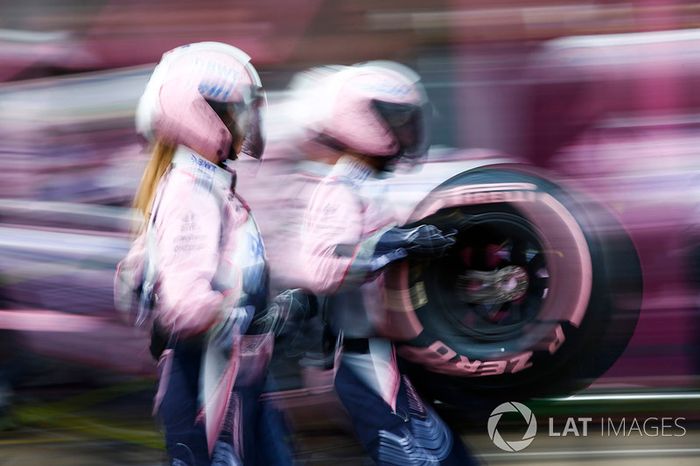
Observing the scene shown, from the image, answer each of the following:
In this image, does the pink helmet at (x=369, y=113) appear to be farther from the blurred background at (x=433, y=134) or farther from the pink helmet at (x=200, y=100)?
the blurred background at (x=433, y=134)

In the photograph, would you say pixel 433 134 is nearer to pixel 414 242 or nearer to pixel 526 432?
pixel 414 242

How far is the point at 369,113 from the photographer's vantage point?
280 centimetres

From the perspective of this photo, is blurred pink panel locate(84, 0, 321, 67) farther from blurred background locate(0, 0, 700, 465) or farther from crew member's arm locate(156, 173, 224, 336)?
crew member's arm locate(156, 173, 224, 336)

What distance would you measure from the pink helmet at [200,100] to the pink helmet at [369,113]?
0.77 ft

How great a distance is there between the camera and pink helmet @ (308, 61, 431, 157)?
2.80m

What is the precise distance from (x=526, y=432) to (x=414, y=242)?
1.32 metres

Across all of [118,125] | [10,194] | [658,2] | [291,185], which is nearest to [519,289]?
[291,185]

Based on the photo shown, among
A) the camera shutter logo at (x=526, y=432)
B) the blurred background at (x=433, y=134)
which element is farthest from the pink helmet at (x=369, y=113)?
the camera shutter logo at (x=526, y=432)

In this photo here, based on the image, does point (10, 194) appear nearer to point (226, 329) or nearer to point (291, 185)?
point (291, 185)

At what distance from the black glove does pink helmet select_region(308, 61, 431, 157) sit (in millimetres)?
238

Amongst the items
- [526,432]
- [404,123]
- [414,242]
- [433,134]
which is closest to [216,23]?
[433,134]

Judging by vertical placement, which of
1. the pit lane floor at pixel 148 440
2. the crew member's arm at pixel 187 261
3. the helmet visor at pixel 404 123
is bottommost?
the pit lane floor at pixel 148 440

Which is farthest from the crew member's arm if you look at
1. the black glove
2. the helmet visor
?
the helmet visor

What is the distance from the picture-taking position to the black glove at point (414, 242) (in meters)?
2.73
